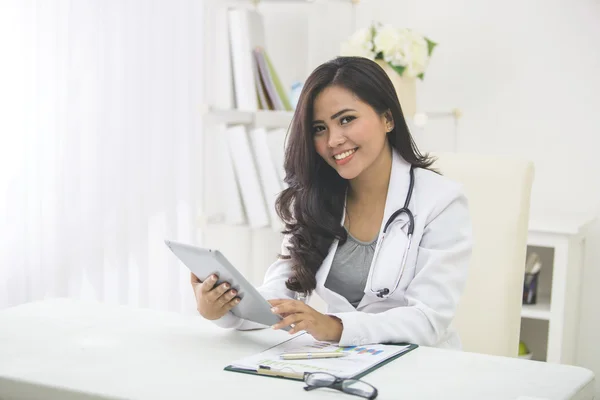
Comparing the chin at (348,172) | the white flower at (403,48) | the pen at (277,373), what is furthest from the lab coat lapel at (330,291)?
the white flower at (403,48)

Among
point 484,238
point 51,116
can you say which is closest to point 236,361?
point 484,238

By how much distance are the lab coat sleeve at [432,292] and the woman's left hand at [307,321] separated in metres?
0.03

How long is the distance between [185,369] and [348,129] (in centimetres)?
73

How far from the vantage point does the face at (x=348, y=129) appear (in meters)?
1.83

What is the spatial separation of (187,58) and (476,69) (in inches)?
46.8

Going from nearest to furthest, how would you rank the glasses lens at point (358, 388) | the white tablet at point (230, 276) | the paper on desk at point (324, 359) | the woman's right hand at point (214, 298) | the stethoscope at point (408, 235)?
the glasses lens at point (358, 388) → the paper on desk at point (324, 359) → the white tablet at point (230, 276) → the woman's right hand at point (214, 298) → the stethoscope at point (408, 235)

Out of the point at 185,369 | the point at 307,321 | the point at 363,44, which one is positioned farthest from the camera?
the point at 363,44

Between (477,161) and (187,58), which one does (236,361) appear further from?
(187,58)

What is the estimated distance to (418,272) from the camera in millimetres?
1740

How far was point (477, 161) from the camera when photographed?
199 cm

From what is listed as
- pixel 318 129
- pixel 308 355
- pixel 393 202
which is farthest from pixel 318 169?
pixel 308 355

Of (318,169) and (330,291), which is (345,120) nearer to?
(318,169)

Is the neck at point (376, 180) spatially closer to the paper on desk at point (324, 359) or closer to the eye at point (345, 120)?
the eye at point (345, 120)

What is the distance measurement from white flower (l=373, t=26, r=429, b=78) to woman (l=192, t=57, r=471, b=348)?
85 centimetres
